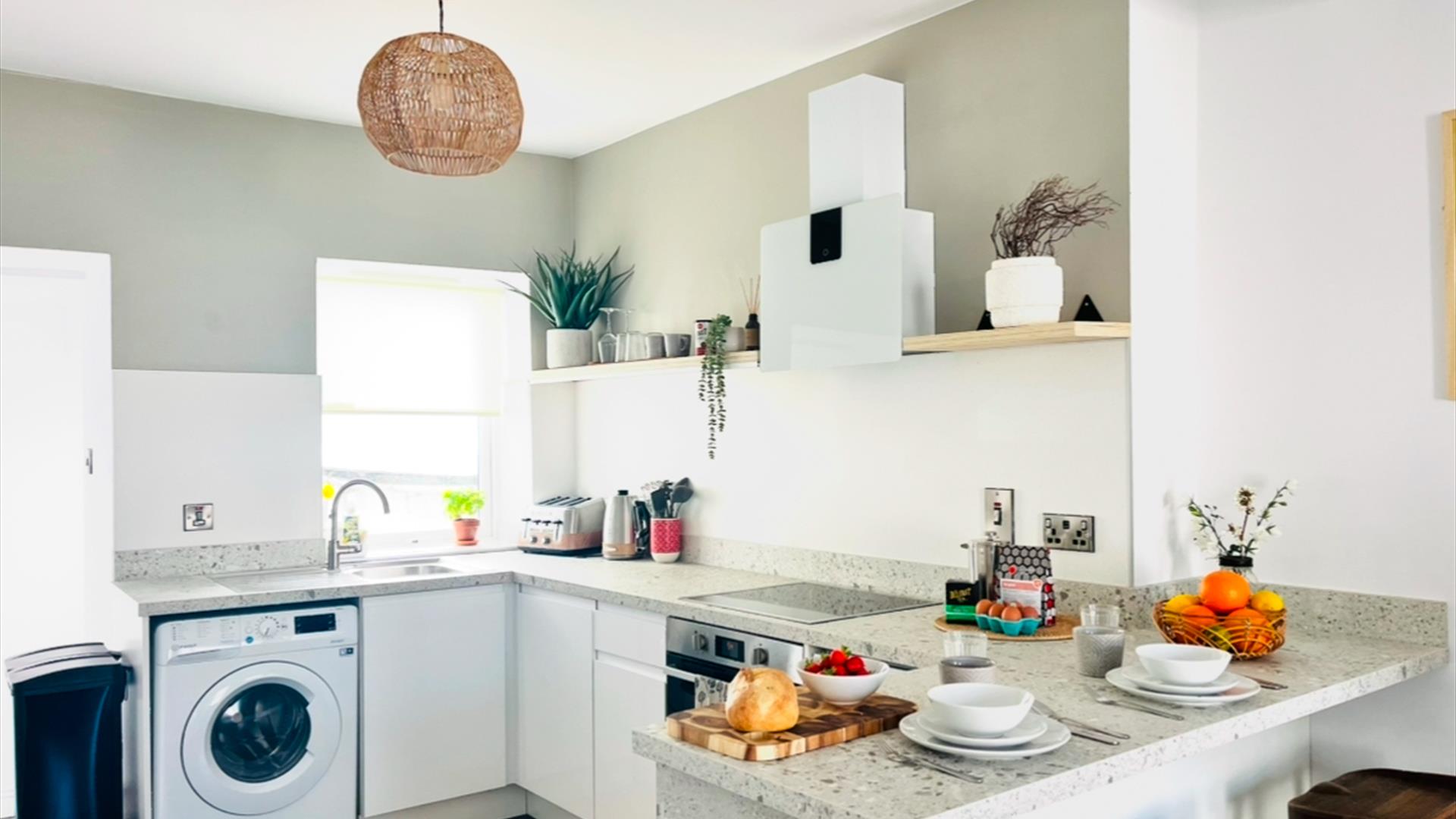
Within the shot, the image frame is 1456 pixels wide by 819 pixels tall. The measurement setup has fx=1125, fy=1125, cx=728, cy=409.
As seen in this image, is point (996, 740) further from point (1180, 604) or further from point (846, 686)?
point (1180, 604)

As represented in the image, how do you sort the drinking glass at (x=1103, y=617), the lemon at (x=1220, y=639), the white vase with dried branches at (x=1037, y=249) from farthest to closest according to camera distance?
the white vase with dried branches at (x=1037, y=249), the lemon at (x=1220, y=639), the drinking glass at (x=1103, y=617)

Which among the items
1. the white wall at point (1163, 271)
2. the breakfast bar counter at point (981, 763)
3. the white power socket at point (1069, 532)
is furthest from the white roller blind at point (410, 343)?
the breakfast bar counter at point (981, 763)

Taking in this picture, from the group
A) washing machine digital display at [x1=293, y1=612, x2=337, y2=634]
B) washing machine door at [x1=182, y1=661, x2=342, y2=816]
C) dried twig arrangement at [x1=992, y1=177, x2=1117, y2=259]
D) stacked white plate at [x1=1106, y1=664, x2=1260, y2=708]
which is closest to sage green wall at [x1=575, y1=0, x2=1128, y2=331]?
dried twig arrangement at [x1=992, y1=177, x2=1117, y2=259]

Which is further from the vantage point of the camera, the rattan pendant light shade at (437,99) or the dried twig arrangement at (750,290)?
the dried twig arrangement at (750,290)

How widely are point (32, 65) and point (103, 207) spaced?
49 cm

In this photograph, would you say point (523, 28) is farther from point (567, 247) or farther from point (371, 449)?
point (371, 449)

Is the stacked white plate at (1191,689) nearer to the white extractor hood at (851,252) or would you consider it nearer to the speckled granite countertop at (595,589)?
the speckled granite countertop at (595,589)

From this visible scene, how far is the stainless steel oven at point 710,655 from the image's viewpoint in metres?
2.98

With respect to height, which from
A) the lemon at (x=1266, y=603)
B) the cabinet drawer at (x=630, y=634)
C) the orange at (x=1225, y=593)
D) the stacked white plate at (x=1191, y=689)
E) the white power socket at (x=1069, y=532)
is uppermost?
the white power socket at (x=1069, y=532)

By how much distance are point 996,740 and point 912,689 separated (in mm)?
466

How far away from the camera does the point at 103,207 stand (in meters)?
3.90

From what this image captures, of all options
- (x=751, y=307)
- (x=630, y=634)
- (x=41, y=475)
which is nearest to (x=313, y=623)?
(x=630, y=634)

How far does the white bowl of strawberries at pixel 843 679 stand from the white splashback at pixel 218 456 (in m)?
2.90

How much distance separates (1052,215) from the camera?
2.87 m
